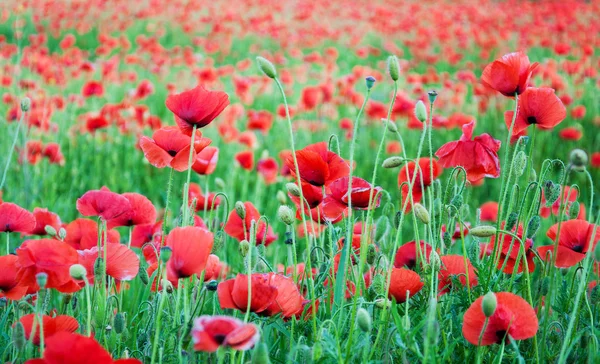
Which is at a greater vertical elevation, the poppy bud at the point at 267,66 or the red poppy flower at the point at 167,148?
the poppy bud at the point at 267,66

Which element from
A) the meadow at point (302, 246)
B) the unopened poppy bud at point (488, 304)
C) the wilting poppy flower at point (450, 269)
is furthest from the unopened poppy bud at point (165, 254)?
the wilting poppy flower at point (450, 269)

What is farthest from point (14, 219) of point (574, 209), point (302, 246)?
point (302, 246)

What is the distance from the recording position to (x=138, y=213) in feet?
4.23

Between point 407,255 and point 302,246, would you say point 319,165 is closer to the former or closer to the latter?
point 407,255

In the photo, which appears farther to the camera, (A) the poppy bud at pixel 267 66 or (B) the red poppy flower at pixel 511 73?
(B) the red poppy flower at pixel 511 73

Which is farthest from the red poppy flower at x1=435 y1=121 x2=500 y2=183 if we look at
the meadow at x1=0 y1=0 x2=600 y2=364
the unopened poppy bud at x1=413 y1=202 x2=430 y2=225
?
the unopened poppy bud at x1=413 y1=202 x2=430 y2=225

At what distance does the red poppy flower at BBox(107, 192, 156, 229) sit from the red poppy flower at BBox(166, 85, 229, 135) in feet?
0.85

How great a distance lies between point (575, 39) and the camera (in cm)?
659

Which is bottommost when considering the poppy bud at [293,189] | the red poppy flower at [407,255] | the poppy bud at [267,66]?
the red poppy flower at [407,255]

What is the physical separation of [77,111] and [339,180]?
352 centimetres

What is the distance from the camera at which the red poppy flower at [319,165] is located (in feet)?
3.90

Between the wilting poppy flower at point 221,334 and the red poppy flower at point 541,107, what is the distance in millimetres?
737

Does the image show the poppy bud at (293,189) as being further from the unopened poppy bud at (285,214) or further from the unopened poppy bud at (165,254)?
the unopened poppy bud at (165,254)

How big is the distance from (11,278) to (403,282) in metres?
0.65
